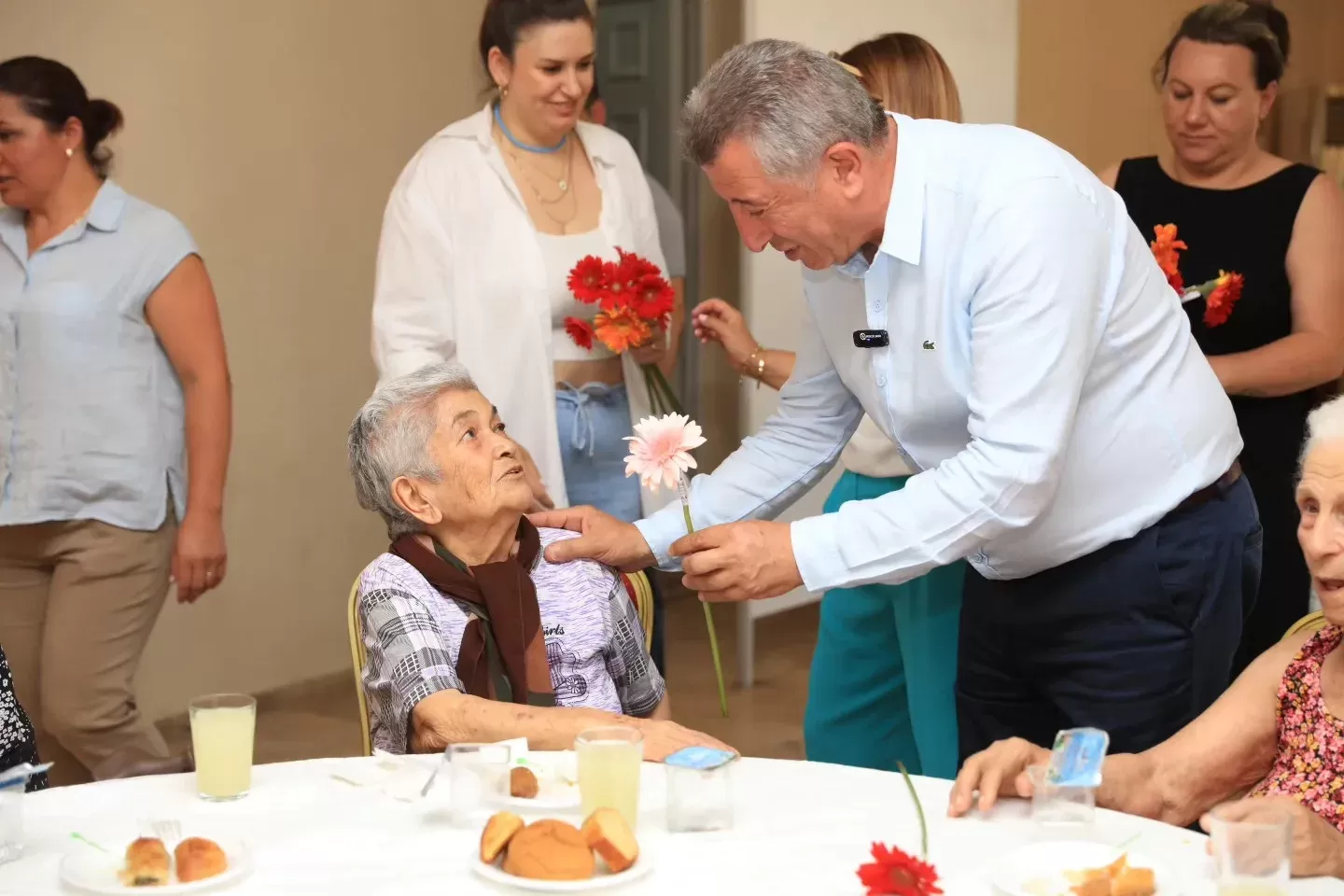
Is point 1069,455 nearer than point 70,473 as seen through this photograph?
Yes

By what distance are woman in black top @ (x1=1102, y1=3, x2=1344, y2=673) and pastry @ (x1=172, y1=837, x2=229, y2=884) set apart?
2463 millimetres

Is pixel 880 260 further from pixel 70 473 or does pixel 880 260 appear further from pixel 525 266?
pixel 70 473

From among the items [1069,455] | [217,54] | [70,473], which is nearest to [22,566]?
[70,473]

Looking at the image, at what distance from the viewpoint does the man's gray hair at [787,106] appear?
2.21 meters

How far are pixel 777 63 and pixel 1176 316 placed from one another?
73 cm

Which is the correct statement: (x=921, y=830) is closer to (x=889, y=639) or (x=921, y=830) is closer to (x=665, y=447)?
(x=665, y=447)

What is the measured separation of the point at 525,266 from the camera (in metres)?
3.48

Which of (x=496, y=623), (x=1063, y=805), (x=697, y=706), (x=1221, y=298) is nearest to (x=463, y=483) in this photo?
(x=496, y=623)

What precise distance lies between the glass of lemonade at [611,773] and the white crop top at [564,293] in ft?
5.88

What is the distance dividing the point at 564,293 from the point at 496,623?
3.88 feet

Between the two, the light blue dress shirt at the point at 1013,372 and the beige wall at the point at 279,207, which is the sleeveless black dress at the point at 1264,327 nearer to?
the light blue dress shirt at the point at 1013,372

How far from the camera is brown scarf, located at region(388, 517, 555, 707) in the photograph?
2.46m

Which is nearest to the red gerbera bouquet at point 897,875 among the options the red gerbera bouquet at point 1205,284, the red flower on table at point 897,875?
the red flower on table at point 897,875

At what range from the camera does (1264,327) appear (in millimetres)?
3520
